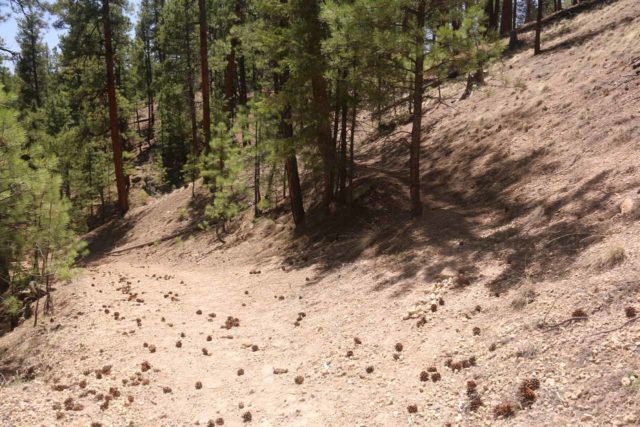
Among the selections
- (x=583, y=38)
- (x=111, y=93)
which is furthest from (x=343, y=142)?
(x=583, y=38)

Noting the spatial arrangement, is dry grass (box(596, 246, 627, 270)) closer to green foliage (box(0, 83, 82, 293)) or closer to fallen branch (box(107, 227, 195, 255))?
green foliage (box(0, 83, 82, 293))

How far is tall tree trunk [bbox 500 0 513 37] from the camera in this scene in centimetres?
2604

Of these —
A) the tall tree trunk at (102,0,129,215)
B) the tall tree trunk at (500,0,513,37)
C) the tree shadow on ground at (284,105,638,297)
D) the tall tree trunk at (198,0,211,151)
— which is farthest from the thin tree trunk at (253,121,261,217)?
the tall tree trunk at (500,0,513,37)

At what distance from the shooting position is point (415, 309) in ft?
24.4

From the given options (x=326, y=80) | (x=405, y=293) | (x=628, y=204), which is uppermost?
(x=326, y=80)

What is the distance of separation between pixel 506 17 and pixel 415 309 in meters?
25.2

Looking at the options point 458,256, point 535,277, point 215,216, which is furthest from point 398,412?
point 215,216

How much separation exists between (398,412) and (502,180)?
8.35 meters

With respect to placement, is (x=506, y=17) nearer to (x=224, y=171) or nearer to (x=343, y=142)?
(x=343, y=142)

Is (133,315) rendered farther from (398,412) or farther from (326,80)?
(326,80)

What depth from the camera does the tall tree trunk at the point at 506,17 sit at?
26.0 metres

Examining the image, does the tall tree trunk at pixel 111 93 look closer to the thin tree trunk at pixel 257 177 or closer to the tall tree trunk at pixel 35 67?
the thin tree trunk at pixel 257 177

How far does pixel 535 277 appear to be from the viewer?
22.2 ft

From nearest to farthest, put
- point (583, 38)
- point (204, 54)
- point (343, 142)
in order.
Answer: point (343, 142)
point (583, 38)
point (204, 54)
